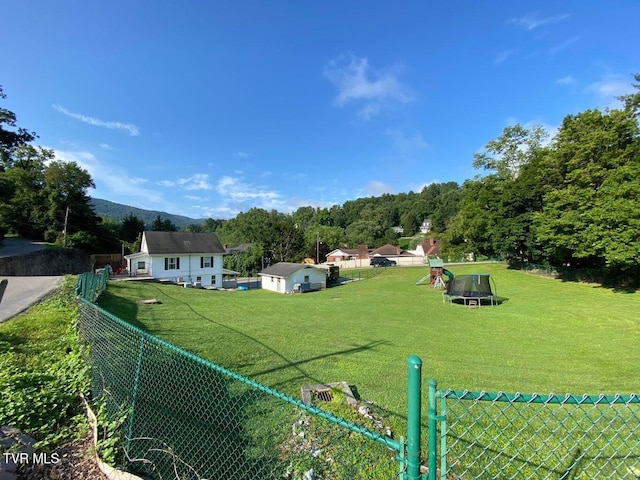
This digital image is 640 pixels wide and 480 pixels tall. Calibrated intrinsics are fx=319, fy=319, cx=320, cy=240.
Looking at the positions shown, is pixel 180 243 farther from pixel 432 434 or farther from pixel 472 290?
pixel 432 434

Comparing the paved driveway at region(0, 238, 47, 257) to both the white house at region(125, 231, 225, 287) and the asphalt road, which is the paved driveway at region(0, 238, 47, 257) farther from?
the asphalt road

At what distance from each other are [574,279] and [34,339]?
3405 cm

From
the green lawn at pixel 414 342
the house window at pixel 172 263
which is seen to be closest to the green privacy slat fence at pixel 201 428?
the green lawn at pixel 414 342

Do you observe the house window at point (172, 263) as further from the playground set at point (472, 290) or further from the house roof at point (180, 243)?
the playground set at point (472, 290)

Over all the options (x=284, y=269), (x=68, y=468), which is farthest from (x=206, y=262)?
(x=68, y=468)

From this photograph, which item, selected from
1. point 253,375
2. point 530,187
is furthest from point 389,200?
point 253,375

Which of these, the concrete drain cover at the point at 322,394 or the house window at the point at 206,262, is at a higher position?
the house window at the point at 206,262

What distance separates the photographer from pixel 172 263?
3212cm

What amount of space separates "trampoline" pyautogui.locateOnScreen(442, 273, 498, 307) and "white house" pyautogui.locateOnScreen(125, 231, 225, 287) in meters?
24.5

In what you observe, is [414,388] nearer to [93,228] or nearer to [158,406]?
[158,406]

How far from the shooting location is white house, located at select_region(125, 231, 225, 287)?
101 feet

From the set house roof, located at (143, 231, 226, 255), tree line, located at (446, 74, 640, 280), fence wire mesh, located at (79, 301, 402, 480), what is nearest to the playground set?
tree line, located at (446, 74, 640, 280)

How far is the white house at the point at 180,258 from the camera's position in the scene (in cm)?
3075

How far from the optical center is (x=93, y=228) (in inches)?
1626
